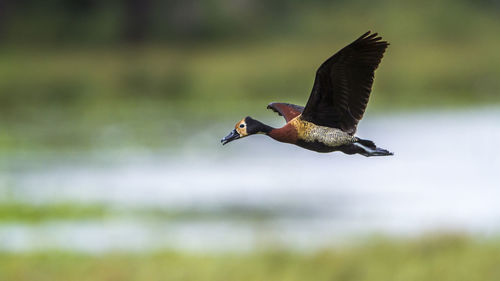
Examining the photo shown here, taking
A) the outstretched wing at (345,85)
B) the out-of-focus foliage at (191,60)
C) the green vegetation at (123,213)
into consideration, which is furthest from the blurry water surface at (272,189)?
the outstretched wing at (345,85)

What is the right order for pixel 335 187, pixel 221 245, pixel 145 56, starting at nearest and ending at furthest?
pixel 221 245 → pixel 335 187 → pixel 145 56

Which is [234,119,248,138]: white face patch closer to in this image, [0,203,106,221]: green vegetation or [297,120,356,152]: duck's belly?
[297,120,356,152]: duck's belly

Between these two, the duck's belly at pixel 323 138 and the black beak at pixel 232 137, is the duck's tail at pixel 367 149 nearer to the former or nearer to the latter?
the duck's belly at pixel 323 138

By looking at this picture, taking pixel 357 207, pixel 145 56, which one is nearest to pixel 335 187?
pixel 357 207

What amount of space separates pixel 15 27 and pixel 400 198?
2844 centimetres

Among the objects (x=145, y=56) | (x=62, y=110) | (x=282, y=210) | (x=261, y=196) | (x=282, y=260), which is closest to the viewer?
(x=282, y=260)

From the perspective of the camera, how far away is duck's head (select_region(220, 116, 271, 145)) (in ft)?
7.59

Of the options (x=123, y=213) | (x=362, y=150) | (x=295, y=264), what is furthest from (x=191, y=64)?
(x=362, y=150)

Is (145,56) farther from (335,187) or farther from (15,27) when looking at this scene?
(335,187)

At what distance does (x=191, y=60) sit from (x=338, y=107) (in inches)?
1943

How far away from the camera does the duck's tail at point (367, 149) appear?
237cm

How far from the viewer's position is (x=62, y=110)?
53.1 m

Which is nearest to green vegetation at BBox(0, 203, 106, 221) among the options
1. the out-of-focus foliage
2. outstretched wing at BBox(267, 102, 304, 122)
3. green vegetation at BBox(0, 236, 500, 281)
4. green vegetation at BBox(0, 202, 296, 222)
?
green vegetation at BBox(0, 202, 296, 222)

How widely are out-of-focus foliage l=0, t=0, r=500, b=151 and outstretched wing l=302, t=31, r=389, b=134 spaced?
38.7 meters
